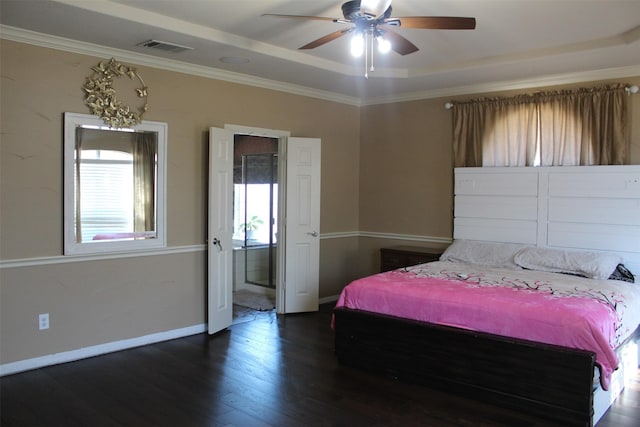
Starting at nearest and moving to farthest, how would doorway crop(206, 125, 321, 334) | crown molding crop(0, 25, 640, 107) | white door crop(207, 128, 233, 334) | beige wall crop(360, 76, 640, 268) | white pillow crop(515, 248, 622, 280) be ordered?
1. crown molding crop(0, 25, 640, 107)
2. white pillow crop(515, 248, 622, 280)
3. white door crop(207, 128, 233, 334)
4. doorway crop(206, 125, 321, 334)
5. beige wall crop(360, 76, 640, 268)

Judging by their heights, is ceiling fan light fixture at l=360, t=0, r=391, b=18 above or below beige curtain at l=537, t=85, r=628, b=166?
above

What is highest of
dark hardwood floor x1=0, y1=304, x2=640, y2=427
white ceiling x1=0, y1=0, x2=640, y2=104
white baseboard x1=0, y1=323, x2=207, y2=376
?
white ceiling x1=0, y1=0, x2=640, y2=104

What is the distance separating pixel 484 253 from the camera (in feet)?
17.0

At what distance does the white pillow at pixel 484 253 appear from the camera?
4.96m

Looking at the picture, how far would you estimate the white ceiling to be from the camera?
11.6 feet

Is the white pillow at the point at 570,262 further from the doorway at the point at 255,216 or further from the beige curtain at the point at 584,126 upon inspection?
the doorway at the point at 255,216

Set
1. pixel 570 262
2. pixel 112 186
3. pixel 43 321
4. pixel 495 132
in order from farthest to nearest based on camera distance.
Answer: pixel 495 132 → pixel 570 262 → pixel 112 186 → pixel 43 321

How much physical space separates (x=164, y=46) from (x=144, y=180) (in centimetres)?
120

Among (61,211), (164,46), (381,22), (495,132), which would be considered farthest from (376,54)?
(61,211)

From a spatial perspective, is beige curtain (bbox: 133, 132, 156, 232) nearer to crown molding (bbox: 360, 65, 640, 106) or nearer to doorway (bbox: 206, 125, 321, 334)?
doorway (bbox: 206, 125, 321, 334)

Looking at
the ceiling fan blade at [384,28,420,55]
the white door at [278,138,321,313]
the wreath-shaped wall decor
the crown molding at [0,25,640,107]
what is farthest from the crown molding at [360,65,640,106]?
the wreath-shaped wall decor

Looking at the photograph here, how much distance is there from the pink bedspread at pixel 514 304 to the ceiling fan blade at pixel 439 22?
1832mm

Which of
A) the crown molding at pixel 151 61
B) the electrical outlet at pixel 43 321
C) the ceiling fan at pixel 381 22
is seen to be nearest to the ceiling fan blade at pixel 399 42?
the ceiling fan at pixel 381 22

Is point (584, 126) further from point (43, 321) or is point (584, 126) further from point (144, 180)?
point (43, 321)
